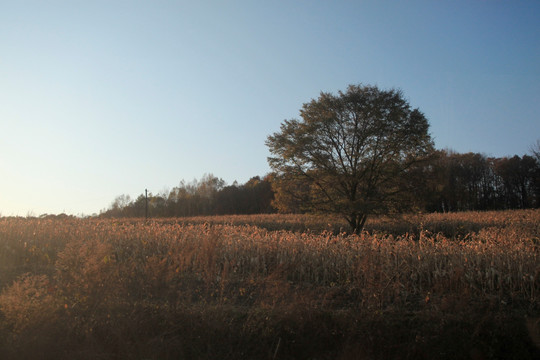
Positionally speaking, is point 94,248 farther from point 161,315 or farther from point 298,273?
point 298,273

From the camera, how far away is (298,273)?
29.9ft

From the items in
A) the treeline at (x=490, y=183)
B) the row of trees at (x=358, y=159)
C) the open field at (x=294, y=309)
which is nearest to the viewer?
the open field at (x=294, y=309)

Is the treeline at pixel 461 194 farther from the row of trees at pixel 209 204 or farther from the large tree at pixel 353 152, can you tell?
the large tree at pixel 353 152

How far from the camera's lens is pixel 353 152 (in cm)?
2083

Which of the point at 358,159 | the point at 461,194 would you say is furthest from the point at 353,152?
the point at 461,194

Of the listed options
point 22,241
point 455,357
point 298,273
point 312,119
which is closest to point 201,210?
point 312,119

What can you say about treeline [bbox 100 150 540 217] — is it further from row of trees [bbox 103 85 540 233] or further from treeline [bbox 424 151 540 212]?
row of trees [bbox 103 85 540 233]

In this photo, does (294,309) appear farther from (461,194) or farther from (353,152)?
(461,194)

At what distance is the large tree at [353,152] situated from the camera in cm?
1991

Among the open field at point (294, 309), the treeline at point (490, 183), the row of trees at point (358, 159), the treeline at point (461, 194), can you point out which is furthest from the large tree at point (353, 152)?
the treeline at point (490, 183)

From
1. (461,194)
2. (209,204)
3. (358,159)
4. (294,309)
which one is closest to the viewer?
(294,309)

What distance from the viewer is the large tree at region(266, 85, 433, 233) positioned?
65.3 feet

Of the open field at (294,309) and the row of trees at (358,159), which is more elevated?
the row of trees at (358,159)

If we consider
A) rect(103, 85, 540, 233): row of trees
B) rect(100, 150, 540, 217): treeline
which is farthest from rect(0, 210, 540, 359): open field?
rect(100, 150, 540, 217): treeline
